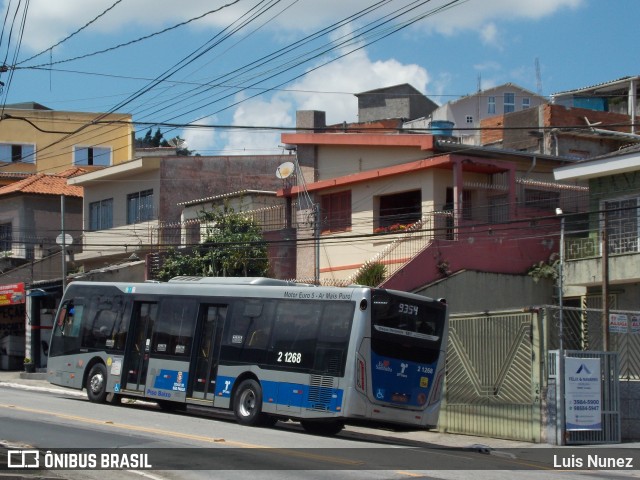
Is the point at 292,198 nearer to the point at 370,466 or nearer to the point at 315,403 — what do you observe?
the point at 315,403

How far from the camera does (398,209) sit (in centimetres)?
3456

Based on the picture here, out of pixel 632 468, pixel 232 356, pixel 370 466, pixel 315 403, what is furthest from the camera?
pixel 232 356

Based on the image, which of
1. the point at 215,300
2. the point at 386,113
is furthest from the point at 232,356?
the point at 386,113

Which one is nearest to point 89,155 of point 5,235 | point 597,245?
point 5,235

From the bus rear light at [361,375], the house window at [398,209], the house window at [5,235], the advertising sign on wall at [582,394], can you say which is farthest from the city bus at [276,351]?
the house window at [5,235]

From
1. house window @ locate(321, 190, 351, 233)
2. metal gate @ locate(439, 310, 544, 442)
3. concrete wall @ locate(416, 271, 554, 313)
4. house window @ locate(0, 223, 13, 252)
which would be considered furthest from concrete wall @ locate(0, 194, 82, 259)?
metal gate @ locate(439, 310, 544, 442)

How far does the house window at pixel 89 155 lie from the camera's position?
64188 millimetres

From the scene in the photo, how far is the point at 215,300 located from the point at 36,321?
72.0 feet

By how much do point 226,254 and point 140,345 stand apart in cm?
1247

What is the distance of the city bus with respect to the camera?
1884cm

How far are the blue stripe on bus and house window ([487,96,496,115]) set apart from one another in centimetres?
5146

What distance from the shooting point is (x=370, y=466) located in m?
13.5

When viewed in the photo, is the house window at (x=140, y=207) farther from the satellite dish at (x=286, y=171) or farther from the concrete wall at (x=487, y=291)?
the concrete wall at (x=487, y=291)

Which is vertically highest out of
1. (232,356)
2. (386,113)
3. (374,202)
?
(386,113)
